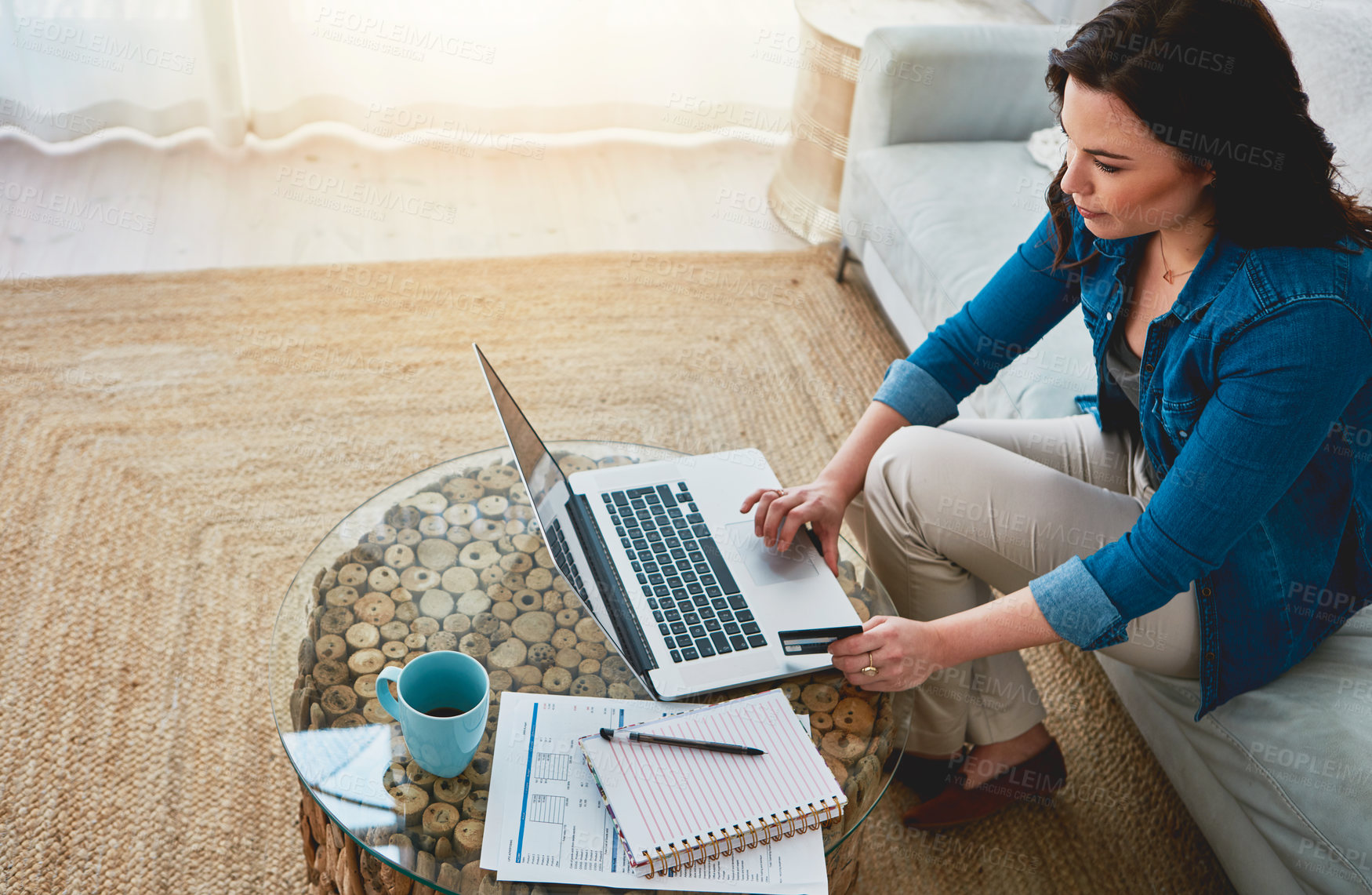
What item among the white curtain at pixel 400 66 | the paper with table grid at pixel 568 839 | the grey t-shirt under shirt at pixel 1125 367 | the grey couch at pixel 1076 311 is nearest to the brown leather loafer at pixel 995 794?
the grey couch at pixel 1076 311

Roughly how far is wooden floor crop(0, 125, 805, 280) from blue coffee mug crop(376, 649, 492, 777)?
5.39ft

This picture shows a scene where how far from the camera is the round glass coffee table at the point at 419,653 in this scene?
899 millimetres

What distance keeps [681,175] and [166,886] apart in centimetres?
215

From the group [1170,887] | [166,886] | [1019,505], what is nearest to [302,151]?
[166,886]

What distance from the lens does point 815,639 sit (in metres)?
1.04

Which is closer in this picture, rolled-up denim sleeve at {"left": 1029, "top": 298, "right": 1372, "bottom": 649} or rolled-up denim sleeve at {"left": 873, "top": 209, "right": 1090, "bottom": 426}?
rolled-up denim sleeve at {"left": 1029, "top": 298, "right": 1372, "bottom": 649}

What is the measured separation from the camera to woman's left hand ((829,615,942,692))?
3.34ft

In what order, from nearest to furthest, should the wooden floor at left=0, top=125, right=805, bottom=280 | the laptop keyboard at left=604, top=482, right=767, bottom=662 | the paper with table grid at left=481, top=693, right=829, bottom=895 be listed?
the paper with table grid at left=481, top=693, right=829, bottom=895 → the laptop keyboard at left=604, top=482, right=767, bottom=662 → the wooden floor at left=0, top=125, right=805, bottom=280

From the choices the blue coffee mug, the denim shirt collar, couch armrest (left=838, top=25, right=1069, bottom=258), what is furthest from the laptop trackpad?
couch armrest (left=838, top=25, right=1069, bottom=258)

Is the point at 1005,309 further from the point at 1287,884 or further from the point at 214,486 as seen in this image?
the point at 214,486

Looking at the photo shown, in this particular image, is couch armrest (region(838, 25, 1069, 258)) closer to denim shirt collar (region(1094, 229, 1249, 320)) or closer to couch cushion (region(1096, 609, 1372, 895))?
denim shirt collar (region(1094, 229, 1249, 320))

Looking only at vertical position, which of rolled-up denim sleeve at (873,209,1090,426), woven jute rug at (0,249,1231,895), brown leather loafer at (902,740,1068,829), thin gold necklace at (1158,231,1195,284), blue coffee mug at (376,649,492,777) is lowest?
woven jute rug at (0,249,1231,895)

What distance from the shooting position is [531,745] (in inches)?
37.0

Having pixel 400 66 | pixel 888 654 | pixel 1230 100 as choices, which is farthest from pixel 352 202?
pixel 1230 100
